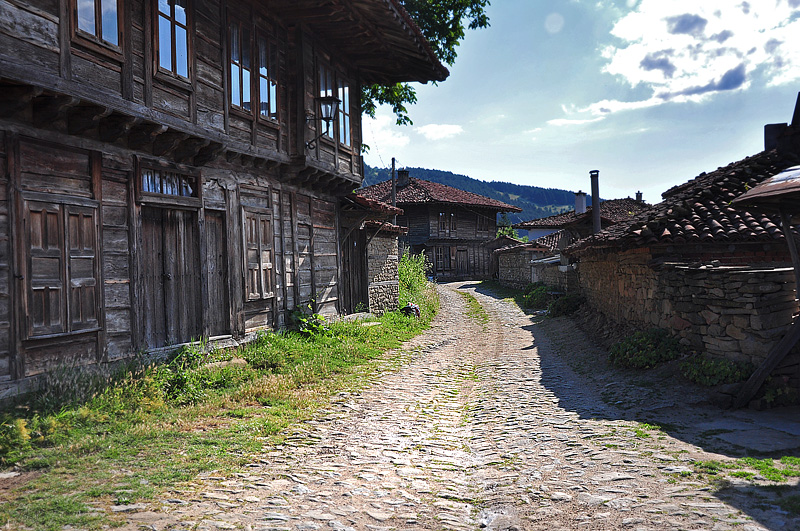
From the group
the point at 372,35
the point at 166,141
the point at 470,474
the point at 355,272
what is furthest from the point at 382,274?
the point at 470,474

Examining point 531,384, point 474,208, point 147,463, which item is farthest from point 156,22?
point 474,208

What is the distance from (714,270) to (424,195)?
3142cm

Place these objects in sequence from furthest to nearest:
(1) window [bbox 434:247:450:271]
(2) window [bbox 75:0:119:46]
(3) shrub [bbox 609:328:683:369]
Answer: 1. (1) window [bbox 434:247:450:271]
2. (3) shrub [bbox 609:328:683:369]
3. (2) window [bbox 75:0:119:46]

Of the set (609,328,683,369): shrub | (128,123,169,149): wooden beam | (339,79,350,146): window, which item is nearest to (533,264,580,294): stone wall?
(609,328,683,369): shrub

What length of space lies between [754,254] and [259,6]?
9869 mm

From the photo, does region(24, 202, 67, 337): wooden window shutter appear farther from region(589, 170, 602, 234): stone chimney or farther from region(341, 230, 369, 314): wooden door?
region(589, 170, 602, 234): stone chimney

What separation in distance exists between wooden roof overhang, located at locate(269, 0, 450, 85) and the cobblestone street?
7027mm

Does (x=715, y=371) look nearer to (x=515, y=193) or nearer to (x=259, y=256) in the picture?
(x=259, y=256)

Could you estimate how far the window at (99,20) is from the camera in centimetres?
622

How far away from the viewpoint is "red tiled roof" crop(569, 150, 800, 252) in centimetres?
895

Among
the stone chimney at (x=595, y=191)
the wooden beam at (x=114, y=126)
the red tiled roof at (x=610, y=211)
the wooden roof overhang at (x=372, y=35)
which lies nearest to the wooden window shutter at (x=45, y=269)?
the wooden beam at (x=114, y=126)

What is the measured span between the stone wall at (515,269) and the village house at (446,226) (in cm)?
499

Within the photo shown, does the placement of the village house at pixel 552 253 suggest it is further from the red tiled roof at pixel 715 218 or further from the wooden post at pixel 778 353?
the wooden post at pixel 778 353

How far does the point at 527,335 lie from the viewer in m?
14.3
